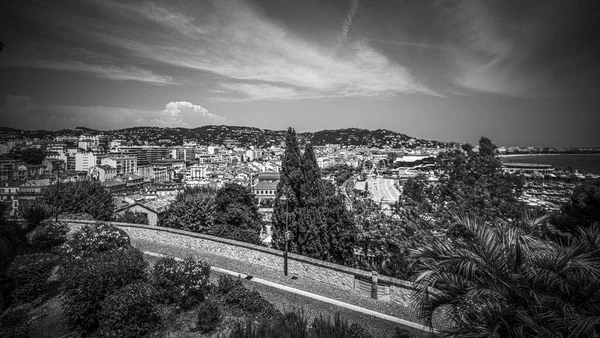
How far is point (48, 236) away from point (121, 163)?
106304mm

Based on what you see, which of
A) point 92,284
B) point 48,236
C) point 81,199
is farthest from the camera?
point 81,199

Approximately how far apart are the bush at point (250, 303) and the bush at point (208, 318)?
57 cm

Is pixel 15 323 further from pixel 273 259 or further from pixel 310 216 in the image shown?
pixel 310 216

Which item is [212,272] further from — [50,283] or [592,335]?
[592,335]

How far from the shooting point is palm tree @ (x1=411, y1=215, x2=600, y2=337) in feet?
8.16

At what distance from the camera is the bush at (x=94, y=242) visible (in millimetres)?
8742

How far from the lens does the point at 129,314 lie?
5.50 m

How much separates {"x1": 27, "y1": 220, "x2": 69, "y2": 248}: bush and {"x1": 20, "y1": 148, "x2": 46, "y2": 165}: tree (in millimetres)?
105285

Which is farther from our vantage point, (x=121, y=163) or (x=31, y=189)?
(x=121, y=163)

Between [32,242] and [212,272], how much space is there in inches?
301

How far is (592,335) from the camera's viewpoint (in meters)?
2.22

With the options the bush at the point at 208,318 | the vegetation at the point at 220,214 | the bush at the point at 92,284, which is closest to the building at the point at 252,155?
the vegetation at the point at 220,214

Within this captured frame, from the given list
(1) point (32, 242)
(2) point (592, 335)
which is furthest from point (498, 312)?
(1) point (32, 242)

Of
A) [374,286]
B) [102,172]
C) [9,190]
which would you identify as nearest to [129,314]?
[374,286]
